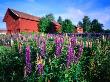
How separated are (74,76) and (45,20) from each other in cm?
4339

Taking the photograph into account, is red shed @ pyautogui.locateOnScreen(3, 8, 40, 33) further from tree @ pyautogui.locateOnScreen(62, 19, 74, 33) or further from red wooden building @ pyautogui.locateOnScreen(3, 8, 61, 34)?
tree @ pyautogui.locateOnScreen(62, 19, 74, 33)

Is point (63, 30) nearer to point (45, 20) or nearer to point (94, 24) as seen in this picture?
point (45, 20)

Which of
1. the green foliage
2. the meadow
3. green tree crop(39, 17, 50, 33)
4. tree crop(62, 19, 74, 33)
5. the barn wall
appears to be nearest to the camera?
the meadow

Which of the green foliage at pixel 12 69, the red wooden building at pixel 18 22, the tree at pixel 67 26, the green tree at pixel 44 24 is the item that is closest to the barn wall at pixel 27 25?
the red wooden building at pixel 18 22

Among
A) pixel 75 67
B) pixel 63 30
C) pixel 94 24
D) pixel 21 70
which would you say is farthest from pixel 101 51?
pixel 94 24

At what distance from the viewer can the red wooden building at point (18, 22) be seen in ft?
157

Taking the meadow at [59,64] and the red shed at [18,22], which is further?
the red shed at [18,22]

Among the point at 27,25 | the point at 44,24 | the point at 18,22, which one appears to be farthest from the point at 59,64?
the point at 27,25

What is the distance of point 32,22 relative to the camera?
170 ft

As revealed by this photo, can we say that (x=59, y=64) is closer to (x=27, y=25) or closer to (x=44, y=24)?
(x=44, y=24)

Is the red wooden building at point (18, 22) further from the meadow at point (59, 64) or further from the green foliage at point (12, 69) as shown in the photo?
the meadow at point (59, 64)

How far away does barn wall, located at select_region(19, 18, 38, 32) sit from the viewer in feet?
158

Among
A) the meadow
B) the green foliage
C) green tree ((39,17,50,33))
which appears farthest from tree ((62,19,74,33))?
the green foliage

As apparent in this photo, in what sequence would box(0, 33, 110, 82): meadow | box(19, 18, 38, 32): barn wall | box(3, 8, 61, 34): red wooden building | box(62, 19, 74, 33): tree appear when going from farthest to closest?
box(19, 18, 38, 32): barn wall < box(3, 8, 61, 34): red wooden building < box(62, 19, 74, 33): tree < box(0, 33, 110, 82): meadow
